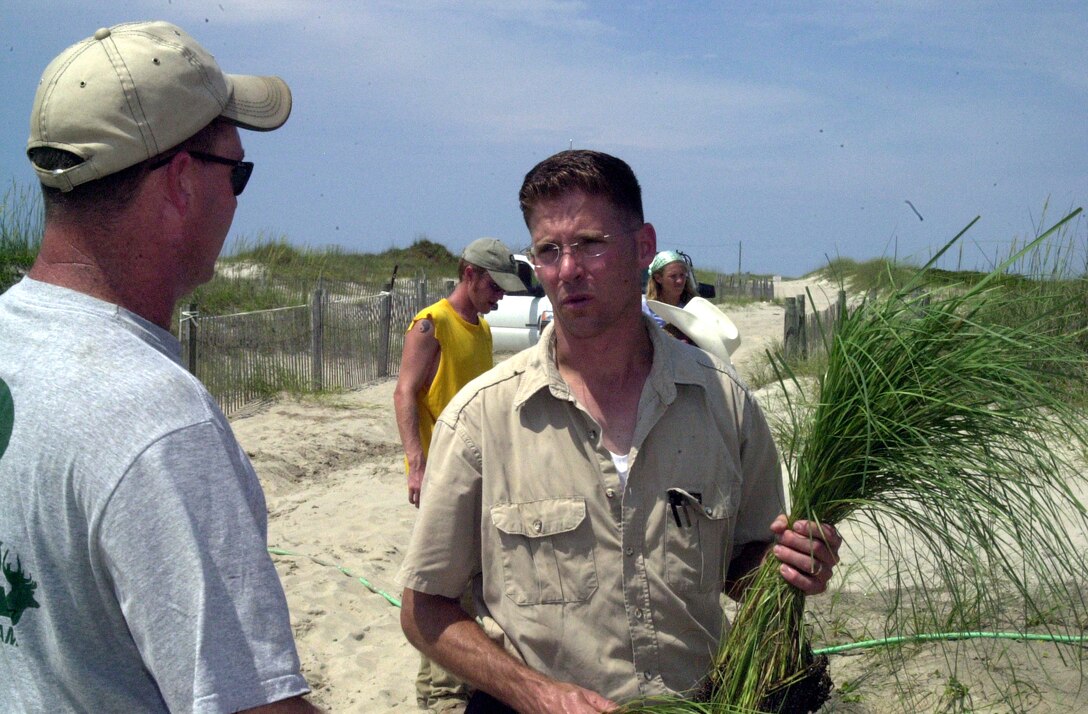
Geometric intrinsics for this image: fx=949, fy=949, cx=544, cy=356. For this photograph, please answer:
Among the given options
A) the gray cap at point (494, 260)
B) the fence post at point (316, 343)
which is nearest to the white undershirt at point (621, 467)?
the gray cap at point (494, 260)

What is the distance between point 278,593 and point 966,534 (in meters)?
1.37

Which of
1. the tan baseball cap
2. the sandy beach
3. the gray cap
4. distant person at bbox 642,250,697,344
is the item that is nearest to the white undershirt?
the sandy beach

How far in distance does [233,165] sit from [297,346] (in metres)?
9.93

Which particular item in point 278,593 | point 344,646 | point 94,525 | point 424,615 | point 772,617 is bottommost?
point 344,646

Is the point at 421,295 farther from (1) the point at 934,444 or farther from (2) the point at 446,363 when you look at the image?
(1) the point at 934,444

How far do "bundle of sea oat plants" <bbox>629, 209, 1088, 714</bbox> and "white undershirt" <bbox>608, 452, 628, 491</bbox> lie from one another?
367mm

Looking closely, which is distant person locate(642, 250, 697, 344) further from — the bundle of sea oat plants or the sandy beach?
the bundle of sea oat plants

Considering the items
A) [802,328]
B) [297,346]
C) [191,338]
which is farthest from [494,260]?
[802,328]

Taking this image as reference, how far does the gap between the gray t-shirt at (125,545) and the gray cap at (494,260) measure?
3.34 metres

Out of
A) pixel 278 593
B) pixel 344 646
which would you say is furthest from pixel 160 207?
pixel 344 646

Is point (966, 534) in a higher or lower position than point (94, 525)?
lower

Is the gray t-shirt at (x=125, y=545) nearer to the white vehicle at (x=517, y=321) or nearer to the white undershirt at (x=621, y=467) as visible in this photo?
the white undershirt at (x=621, y=467)

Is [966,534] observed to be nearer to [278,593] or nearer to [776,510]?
[776,510]

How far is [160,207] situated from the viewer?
1439 mm
